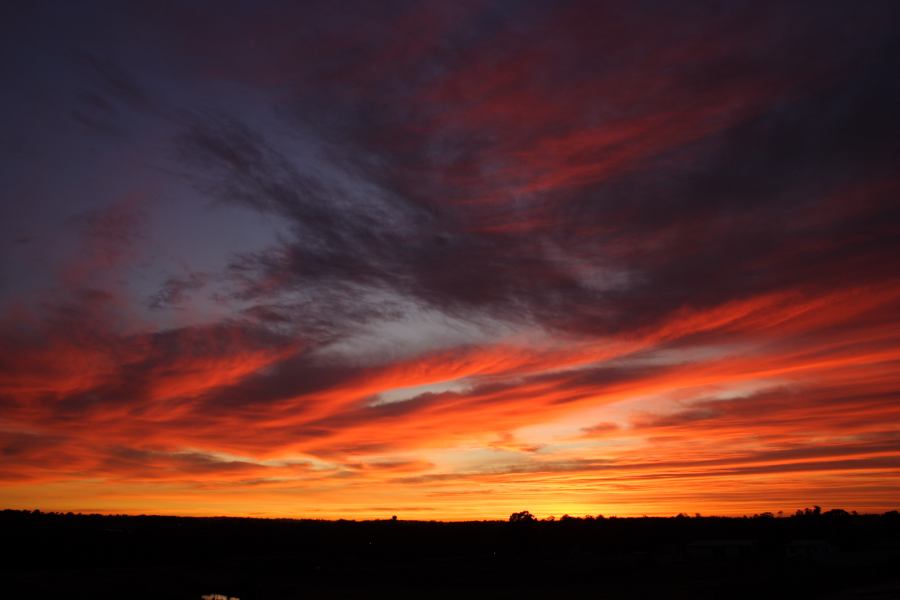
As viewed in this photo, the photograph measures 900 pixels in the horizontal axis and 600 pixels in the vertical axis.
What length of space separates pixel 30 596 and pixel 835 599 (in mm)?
64788

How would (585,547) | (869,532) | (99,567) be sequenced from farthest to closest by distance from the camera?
(869,532)
(585,547)
(99,567)

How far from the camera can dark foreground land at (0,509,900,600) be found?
210 feet

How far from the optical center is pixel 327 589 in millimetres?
67312

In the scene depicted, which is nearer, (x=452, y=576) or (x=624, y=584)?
(x=624, y=584)

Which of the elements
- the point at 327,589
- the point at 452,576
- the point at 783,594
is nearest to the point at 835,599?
the point at 783,594

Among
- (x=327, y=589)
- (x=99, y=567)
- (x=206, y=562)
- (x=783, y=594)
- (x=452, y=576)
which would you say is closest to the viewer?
(x=783, y=594)

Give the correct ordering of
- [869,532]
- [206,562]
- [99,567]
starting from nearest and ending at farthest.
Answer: [99,567]
[206,562]
[869,532]

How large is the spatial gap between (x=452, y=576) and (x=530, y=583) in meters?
9.16

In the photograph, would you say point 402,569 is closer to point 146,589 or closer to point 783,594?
point 146,589

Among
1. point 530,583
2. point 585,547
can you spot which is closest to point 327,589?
point 530,583

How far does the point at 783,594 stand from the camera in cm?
6259

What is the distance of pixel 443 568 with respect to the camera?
85.6 metres

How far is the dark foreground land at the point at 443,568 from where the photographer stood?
64.1 m

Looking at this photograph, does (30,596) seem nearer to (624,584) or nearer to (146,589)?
(146,589)
